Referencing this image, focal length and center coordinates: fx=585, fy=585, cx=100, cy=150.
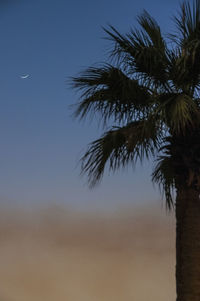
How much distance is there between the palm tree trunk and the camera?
8.93 meters

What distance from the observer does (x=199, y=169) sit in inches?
369

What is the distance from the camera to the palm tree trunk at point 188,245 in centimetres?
893

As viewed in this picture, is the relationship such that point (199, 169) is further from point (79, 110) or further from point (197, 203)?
point (79, 110)

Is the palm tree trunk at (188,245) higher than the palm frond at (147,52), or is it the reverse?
the palm frond at (147,52)

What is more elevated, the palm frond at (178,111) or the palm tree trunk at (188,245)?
the palm frond at (178,111)

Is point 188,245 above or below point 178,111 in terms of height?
below

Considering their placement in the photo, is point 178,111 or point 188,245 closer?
point 178,111

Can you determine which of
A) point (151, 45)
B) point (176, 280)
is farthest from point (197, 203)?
point (151, 45)

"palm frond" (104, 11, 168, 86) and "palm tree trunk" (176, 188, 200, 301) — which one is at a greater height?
"palm frond" (104, 11, 168, 86)

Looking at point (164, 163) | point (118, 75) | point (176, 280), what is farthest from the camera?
point (164, 163)

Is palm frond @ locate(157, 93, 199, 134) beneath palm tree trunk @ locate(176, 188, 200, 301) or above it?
above

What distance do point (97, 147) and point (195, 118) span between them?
1.86 m

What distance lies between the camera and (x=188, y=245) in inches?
359

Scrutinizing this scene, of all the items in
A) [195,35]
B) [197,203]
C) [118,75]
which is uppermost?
[195,35]
